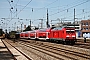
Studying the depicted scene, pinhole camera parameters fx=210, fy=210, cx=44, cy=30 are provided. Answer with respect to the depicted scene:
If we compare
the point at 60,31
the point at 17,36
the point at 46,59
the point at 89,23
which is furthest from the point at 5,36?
the point at 46,59

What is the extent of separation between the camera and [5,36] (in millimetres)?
106250

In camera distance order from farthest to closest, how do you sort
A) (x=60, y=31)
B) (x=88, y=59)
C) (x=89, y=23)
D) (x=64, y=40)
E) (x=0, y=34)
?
(x=89, y=23) < (x=0, y=34) < (x=60, y=31) < (x=64, y=40) < (x=88, y=59)

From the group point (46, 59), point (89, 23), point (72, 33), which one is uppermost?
point (89, 23)

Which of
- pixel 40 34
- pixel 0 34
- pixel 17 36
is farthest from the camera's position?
pixel 17 36

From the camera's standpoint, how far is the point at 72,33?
3575 centimetres

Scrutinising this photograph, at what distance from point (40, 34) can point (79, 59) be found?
3899cm

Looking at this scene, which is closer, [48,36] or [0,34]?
[48,36]

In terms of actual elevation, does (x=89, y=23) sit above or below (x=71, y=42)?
above

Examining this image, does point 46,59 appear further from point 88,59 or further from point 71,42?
point 71,42

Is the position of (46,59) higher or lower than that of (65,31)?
lower

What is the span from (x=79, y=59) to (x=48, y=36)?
30971 millimetres

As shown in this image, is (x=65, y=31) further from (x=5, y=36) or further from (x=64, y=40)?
(x=5, y=36)

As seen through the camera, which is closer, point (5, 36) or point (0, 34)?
point (0, 34)

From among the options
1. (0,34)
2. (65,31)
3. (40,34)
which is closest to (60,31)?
(65,31)
